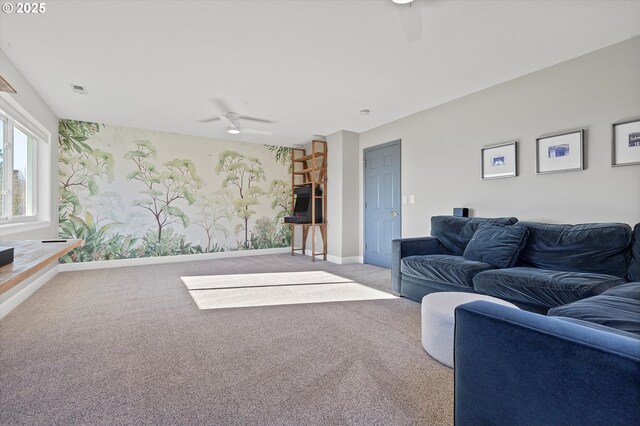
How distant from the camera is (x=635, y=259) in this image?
7.91 feet

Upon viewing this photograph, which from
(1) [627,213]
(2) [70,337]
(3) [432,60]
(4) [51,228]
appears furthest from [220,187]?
(1) [627,213]

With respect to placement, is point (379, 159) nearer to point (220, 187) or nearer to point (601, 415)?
point (220, 187)

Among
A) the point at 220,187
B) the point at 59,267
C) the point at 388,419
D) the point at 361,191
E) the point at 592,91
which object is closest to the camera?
the point at 388,419

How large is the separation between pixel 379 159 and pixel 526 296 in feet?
11.9

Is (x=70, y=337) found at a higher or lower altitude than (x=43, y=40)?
lower

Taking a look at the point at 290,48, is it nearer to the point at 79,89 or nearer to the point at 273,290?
the point at 273,290

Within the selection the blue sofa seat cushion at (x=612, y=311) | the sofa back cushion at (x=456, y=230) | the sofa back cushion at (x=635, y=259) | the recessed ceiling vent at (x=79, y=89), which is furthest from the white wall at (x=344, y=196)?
the blue sofa seat cushion at (x=612, y=311)

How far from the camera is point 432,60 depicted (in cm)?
322

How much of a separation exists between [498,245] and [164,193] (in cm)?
571

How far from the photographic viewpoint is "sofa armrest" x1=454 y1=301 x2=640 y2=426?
2.72 feet

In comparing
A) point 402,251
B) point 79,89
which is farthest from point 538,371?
point 79,89

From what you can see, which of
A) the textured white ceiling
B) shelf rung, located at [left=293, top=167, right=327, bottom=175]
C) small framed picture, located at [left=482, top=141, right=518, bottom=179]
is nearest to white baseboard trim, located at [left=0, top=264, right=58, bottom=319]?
the textured white ceiling

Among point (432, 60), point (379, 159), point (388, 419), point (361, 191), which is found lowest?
Answer: point (388, 419)

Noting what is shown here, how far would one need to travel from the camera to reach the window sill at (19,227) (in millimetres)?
3177
